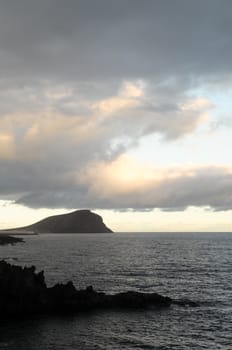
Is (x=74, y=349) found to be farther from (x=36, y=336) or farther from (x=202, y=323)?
(x=202, y=323)

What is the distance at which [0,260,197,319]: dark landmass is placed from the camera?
196 feet

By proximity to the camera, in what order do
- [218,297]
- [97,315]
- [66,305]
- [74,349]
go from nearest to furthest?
[74,349]
[97,315]
[66,305]
[218,297]

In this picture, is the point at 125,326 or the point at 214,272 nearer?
the point at 125,326

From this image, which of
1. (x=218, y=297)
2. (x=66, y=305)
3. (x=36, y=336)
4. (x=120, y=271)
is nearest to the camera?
(x=36, y=336)

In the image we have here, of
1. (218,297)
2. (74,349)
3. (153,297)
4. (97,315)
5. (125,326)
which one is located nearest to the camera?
(74,349)

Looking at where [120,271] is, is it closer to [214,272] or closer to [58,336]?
[214,272]

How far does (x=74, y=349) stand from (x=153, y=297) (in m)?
25.2

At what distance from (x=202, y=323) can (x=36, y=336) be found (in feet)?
68.8

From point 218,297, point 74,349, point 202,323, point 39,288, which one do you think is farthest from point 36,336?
point 218,297

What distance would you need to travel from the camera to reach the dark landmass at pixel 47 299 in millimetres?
59669

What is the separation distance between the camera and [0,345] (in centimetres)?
4425

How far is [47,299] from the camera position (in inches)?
2462

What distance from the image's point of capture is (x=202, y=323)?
54.9 m

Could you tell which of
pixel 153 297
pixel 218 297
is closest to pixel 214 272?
pixel 218 297
